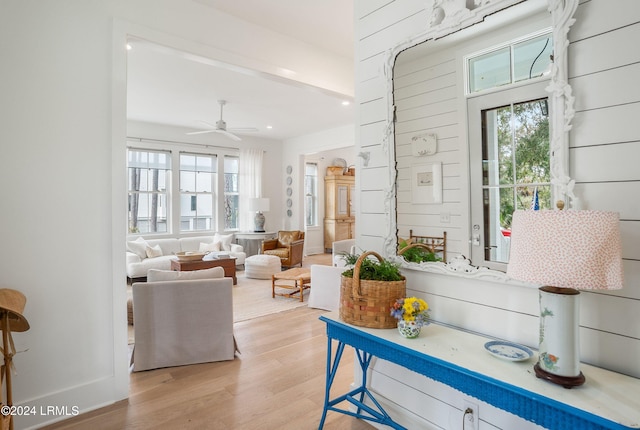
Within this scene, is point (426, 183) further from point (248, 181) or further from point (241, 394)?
point (248, 181)

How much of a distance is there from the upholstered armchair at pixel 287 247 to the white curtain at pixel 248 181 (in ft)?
3.37

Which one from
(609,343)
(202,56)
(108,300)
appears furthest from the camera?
(202,56)

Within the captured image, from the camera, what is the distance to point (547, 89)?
4.53 feet

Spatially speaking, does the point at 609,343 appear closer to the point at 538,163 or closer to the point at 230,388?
the point at 538,163

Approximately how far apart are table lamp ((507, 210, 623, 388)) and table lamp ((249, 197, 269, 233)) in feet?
21.9

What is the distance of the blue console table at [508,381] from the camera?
1.05 m

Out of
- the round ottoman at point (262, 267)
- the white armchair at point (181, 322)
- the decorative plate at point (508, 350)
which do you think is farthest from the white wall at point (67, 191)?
the round ottoman at point (262, 267)

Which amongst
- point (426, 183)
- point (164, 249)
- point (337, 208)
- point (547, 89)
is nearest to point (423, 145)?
point (426, 183)

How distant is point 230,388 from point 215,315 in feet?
2.17

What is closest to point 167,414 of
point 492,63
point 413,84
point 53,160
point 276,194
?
point 53,160

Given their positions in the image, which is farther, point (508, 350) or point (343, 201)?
point (343, 201)

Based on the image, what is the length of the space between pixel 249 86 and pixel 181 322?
3298mm

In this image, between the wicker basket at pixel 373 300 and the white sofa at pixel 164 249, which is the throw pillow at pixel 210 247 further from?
the wicker basket at pixel 373 300

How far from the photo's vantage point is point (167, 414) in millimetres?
2203
